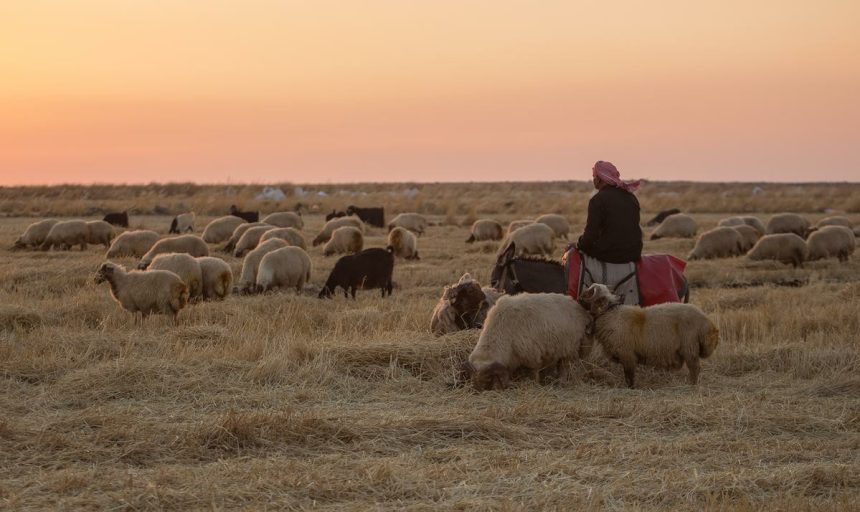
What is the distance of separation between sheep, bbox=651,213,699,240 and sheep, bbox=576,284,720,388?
20341mm

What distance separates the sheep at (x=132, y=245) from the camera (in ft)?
67.5

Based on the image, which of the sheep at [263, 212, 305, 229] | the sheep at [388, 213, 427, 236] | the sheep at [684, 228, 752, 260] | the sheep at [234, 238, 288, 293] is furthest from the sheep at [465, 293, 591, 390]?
the sheep at [388, 213, 427, 236]

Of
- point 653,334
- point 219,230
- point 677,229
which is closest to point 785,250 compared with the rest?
point 677,229

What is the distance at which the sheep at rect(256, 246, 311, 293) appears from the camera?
1562 cm

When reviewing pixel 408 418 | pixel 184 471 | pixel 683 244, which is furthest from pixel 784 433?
pixel 683 244

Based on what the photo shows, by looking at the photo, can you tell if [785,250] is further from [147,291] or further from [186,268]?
[147,291]

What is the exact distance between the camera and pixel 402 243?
2086cm

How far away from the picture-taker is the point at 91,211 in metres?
40.0

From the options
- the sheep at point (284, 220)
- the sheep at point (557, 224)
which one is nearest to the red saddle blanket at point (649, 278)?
the sheep at point (557, 224)

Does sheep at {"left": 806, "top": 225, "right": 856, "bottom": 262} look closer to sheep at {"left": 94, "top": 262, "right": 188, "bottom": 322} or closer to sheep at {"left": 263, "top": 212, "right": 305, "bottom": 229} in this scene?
sheep at {"left": 94, "top": 262, "right": 188, "bottom": 322}

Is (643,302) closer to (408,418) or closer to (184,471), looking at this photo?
(408,418)

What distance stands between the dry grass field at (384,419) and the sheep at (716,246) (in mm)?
8948

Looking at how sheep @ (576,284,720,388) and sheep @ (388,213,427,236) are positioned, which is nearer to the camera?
sheep @ (576,284,720,388)

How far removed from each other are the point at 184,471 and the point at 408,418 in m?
1.77
